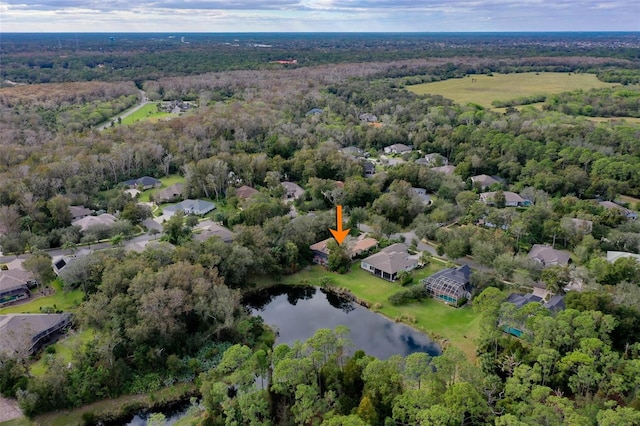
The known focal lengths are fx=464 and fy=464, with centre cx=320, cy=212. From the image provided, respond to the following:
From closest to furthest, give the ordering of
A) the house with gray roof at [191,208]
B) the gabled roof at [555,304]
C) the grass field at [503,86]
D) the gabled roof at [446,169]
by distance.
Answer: the gabled roof at [555,304] < the house with gray roof at [191,208] < the gabled roof at [446,169] < the grass field at [503,86]

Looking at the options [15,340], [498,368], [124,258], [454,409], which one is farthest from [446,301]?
[15,340]

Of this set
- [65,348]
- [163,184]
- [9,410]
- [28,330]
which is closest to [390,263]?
[65,348]

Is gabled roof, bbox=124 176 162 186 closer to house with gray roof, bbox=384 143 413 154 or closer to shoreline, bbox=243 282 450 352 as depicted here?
shoreline, bbox=243 282 450 352

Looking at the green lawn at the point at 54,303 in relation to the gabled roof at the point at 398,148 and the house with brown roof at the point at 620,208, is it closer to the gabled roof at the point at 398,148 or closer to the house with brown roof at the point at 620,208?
the house with brown roof at the point at 620,208

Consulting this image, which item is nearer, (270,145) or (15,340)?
(15,340)

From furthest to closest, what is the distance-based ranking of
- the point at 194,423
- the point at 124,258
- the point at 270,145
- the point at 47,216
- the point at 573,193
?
the point at 270,145
the point at 573,193
the point at 47,216
the point at 124,258
the point at 194,423

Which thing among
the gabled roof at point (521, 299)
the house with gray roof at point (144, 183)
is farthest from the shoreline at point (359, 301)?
the house with gray roof at point (144, 183)

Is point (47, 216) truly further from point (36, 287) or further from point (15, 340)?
point (15, 340)
